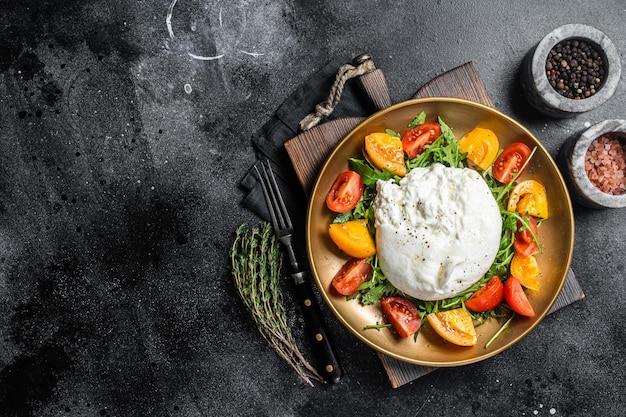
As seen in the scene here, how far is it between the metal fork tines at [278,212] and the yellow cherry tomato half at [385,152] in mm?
398

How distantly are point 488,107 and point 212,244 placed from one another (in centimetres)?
118

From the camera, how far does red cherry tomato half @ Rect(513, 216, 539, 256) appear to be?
2055 mm

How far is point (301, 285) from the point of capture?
86.7 inches

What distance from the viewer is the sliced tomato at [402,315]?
2.05 metres

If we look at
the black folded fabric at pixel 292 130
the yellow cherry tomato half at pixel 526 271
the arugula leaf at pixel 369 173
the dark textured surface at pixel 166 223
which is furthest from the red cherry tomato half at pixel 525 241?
the black folded fabric at pixel 292 130

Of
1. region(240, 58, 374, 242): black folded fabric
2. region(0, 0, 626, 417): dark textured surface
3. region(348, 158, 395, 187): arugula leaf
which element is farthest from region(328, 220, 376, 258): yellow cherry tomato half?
region(0, 0, 626, 417): dark textured surface

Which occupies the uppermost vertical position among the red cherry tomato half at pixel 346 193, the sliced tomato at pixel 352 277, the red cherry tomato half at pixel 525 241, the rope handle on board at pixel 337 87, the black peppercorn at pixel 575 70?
the rope handle on board at pixel 337 87

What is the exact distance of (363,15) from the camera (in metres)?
2.33

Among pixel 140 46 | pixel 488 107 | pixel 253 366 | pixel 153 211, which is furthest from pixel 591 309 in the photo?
pixel 140 46

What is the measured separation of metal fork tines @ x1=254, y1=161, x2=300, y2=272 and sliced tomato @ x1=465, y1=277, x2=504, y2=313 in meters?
0.67

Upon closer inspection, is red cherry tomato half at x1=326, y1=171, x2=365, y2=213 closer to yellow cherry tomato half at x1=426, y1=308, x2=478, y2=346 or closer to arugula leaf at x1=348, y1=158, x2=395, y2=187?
arugula leaf at x1=348, y1=158, x2=395, y2=187

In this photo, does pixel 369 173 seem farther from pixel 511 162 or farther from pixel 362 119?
pixel 511 162

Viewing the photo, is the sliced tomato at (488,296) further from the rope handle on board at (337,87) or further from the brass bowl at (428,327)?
the rope handle on board at (337,87)

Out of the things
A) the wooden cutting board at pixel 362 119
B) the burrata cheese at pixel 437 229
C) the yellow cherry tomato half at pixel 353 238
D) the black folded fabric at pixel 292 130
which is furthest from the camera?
the black folded fabric at pixel 292 130
